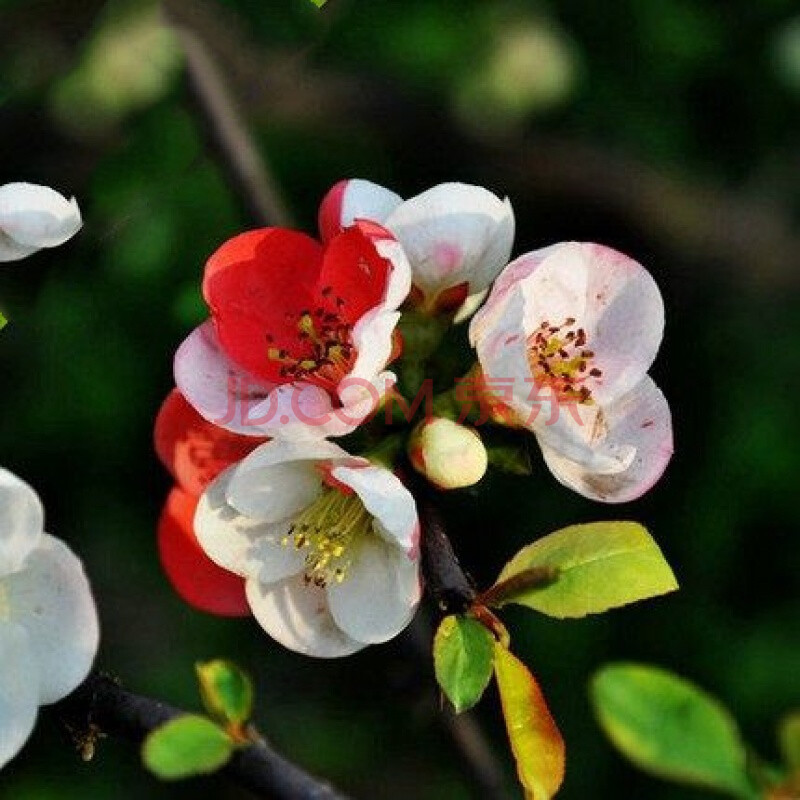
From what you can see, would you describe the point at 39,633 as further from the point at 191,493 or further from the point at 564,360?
the point at 564,360

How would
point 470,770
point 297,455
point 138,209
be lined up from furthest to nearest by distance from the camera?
point 138,209, point 470,770, point 297,455

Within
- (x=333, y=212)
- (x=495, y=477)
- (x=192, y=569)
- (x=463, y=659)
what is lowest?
(x=495, y=477)

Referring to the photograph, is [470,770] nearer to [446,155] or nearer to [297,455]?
[297,455]

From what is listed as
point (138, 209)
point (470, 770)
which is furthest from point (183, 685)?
point (470, 770)

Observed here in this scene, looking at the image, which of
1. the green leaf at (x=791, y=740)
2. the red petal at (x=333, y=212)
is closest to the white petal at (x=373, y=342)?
the red petal at (x=333, y=212)

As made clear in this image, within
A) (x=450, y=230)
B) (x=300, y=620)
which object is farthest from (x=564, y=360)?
(x=300, y=620)

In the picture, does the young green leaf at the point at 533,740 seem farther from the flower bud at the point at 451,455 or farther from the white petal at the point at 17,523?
the white petal at the point at 17,523
